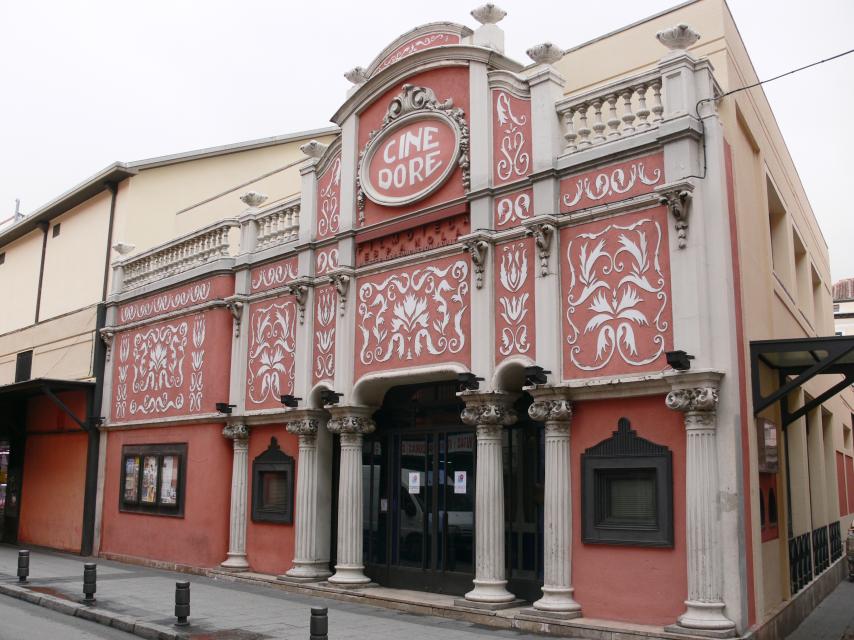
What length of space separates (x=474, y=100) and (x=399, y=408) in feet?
17.3

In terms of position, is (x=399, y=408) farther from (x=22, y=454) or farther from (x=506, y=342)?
(x=22, y=454)

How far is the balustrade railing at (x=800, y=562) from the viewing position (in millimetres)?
12447

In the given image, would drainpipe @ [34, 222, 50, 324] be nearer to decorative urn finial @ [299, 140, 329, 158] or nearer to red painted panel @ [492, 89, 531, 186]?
decorative urn finial @ [299, 140, 329, 158]

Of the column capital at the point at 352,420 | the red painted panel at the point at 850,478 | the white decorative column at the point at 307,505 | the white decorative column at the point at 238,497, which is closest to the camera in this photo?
the column capital at the point at 352,420

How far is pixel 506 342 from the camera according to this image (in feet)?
39.6

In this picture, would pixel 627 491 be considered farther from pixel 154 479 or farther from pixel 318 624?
pixel 154 479

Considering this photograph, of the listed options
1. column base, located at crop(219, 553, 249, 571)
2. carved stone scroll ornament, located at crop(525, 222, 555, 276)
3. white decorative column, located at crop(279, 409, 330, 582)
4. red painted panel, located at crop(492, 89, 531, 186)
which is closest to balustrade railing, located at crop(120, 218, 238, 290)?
white decorative column, located at crop(279, 409, 330, 582)

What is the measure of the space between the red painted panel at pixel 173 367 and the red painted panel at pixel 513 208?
7.09 metres

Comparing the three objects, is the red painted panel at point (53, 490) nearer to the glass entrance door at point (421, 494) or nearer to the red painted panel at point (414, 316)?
the glass entrance door at point (421, 494)

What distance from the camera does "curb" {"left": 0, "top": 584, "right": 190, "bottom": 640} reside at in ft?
34.4

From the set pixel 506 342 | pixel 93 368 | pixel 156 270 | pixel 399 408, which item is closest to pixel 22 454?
pixel 93 368

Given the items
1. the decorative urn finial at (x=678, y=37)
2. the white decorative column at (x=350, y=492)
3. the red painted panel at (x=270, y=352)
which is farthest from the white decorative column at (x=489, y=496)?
the decorative urn finial at (x=678, y=37)

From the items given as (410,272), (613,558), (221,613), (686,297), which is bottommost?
(221,613)

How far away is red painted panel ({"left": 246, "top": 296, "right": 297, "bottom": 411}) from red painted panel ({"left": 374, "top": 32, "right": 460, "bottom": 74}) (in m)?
4.64
